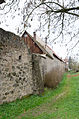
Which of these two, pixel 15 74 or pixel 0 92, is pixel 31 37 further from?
pixel 0 92

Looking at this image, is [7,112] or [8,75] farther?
[8,75]

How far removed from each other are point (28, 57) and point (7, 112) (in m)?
3.87

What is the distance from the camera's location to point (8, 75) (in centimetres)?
592

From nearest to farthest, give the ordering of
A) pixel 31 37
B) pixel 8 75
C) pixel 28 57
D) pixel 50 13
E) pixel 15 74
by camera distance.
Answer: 1. pixel 50 13
2. pixel 8 75
3. pixel 15 74
4. pixel 28 57
5. pixel 31 37

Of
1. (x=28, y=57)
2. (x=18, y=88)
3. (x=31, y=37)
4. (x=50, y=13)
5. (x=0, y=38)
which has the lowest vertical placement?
(x=18, y=88)

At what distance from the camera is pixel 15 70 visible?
649cm

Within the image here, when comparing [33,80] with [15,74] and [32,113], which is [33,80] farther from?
[32,113]

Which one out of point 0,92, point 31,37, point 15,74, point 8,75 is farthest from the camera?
point 31,37

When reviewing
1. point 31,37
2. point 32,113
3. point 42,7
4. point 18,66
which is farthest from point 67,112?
point 31,37

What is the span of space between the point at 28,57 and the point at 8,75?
228 cm

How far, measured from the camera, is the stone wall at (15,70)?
566cm

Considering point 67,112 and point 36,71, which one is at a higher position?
point 36,71

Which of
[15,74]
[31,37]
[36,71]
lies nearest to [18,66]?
[15,74]

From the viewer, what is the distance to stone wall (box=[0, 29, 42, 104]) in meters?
5.66
